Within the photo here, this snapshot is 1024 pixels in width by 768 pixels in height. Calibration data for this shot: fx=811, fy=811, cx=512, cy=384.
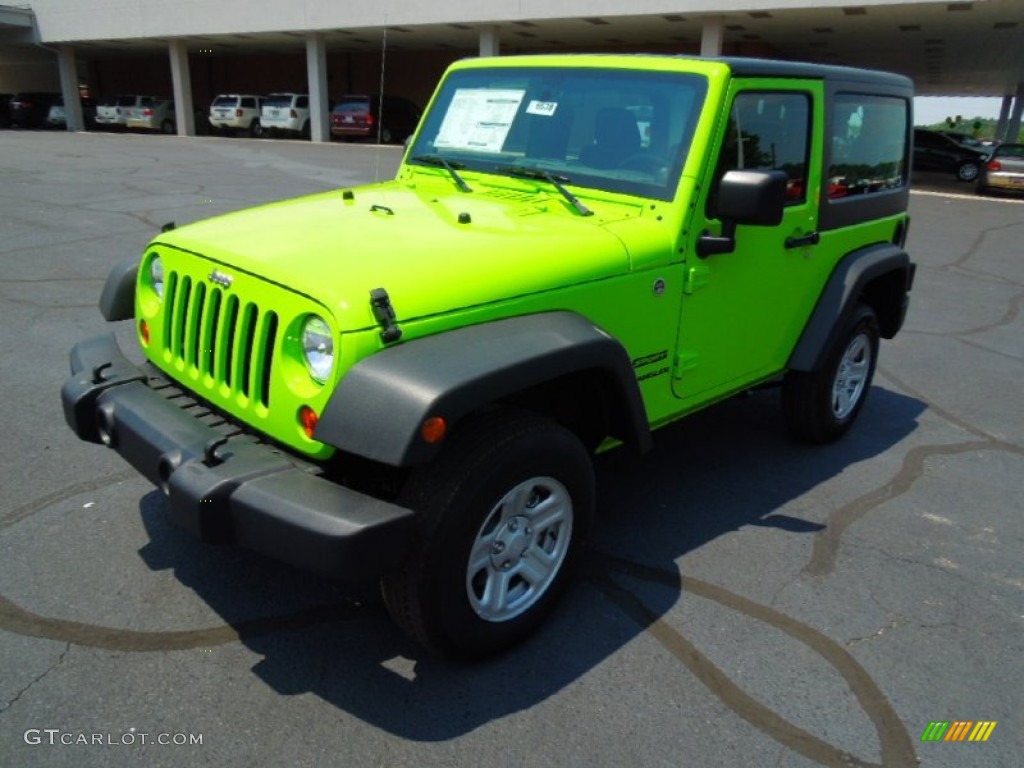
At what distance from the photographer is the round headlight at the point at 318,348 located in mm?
2406

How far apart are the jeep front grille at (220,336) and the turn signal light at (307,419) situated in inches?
7.0

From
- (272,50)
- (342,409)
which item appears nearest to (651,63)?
(342,409)

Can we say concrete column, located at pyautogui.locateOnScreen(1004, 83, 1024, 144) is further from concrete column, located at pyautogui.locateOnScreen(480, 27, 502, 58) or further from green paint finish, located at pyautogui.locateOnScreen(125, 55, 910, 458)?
green paint finish, located at pyautogui.locateOnScreen(125, 55, 910, 458)

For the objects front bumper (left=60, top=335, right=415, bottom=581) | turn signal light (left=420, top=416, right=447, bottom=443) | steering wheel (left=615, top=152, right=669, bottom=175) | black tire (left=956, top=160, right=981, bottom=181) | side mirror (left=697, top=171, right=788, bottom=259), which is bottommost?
front bumper (left=60, top=335, right=415, bottom=581)

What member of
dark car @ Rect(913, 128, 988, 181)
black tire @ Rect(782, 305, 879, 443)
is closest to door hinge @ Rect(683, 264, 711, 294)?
black tire @ Rect(782, 305, 879, 443)

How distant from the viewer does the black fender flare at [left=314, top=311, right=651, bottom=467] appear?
7.18 feet

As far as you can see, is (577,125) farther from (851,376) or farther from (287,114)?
(287,114)

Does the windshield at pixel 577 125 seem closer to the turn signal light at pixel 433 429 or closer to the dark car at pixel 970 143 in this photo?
the turn signal light at pixel 433 429

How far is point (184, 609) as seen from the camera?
2.95m

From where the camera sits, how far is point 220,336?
107 inches

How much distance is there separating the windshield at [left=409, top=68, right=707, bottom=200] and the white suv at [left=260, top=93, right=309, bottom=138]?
96.0 ft

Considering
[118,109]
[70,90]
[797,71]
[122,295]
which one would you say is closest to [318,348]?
[122,295]

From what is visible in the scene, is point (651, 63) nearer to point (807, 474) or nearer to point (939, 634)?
point (807, 474)

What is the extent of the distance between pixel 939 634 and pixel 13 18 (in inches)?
1715
